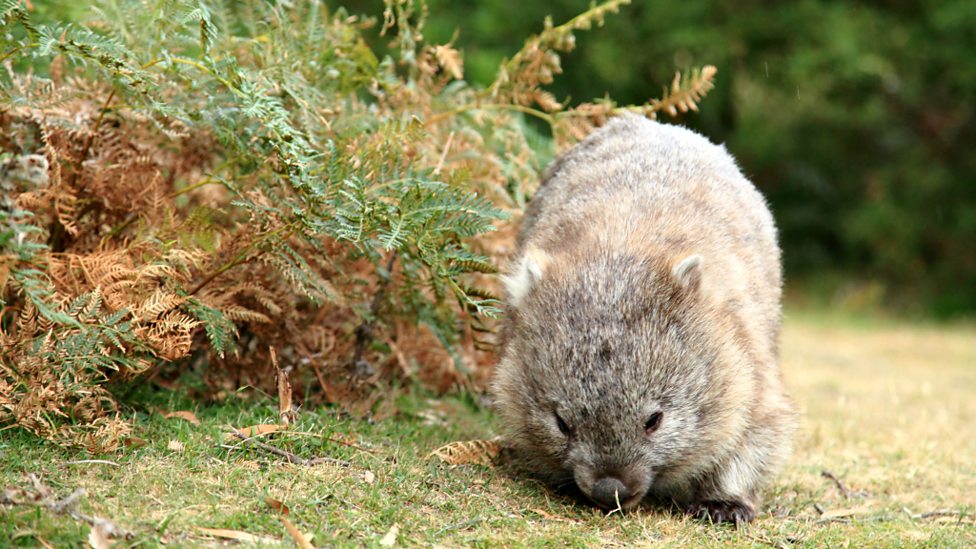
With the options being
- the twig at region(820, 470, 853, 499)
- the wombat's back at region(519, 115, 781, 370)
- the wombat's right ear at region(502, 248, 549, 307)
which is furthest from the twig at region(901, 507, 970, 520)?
the wombat's right ear at region(502, 248, 549, 307)

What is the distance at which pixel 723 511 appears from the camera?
460 centimetres

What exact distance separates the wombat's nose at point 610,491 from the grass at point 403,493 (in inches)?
4.6

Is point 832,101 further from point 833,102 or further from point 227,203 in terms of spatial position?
point 227,203

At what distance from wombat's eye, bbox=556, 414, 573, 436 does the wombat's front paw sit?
773 mm

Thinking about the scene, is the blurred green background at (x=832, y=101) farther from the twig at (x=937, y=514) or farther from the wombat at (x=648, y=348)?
the twig at (x=937, y=514)

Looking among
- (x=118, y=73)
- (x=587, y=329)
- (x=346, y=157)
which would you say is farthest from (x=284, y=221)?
(x=587, y=329)

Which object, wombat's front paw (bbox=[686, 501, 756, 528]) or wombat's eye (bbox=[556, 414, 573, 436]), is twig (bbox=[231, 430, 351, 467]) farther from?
wombat's front paw (bbox=[686, 501, 756, 528])

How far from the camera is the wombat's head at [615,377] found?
164 inches

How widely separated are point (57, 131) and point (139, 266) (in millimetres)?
791

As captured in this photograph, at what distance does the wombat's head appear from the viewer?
13.7 ft

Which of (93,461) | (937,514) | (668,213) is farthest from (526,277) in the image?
(937,514)

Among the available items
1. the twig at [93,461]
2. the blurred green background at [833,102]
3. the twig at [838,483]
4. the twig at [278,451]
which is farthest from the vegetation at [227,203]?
the blurred green background at [833,102]

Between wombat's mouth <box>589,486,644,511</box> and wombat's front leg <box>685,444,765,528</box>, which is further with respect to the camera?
wombat's front leg <box>685,444,765,528</box>

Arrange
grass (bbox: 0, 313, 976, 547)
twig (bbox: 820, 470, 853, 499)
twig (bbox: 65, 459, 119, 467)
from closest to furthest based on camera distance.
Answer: grass (bbox: 0, 313, 976, 547), twig (bbox: 65, 459, 119, 467), twig (bbox: 820, 470, 853, 499)
